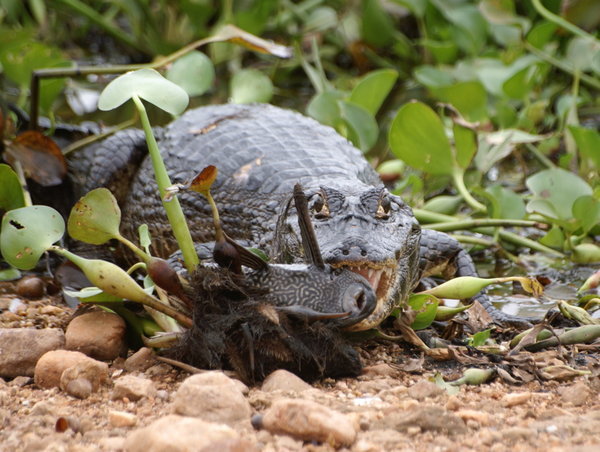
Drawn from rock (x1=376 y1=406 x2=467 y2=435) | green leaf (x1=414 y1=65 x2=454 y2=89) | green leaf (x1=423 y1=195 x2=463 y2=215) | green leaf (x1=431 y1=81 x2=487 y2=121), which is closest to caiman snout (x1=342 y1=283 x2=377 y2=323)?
rock (x1=376 y1=406 x2=467 y2=435)

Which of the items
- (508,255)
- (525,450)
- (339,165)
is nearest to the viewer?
(525,450)

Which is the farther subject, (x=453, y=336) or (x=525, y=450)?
(x=453, y=336)

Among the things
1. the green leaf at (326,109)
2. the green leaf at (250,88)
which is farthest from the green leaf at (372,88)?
the green leaf at (250,88)

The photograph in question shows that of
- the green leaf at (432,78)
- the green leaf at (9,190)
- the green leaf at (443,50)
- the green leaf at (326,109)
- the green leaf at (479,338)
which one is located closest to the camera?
the green leaf at (479,338)

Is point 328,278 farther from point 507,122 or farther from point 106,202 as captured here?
point 507,122

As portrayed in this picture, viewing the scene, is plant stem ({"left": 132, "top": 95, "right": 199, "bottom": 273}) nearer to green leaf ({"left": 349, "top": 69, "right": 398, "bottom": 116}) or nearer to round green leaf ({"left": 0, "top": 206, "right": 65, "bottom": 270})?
round green leaf ({"left": 0, "top": 206, "right": 65, "bottom": 270})

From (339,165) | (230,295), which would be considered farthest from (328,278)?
(339,165)

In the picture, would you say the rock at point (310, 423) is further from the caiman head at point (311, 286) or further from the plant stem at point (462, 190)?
the plant stem at point (462, 190)
